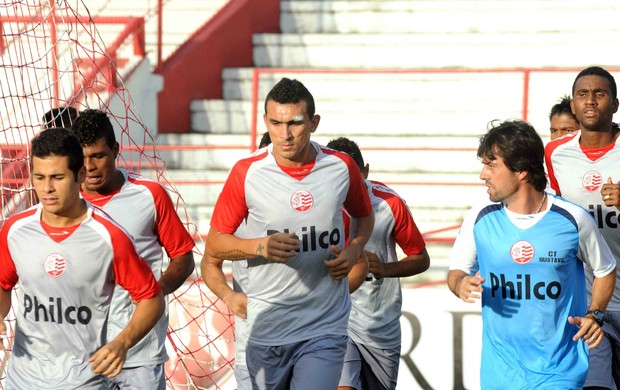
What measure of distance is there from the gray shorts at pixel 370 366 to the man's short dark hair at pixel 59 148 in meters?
2.95

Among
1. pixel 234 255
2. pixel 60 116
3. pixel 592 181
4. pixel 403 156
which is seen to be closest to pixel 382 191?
pixel 592 181

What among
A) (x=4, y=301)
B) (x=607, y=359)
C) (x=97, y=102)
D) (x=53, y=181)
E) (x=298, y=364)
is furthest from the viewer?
(x=97, y=102)

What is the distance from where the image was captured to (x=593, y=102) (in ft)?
24.6

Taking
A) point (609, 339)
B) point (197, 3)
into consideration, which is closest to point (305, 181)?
point (609, 339)

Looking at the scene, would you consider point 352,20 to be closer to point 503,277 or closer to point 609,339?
point 609,339

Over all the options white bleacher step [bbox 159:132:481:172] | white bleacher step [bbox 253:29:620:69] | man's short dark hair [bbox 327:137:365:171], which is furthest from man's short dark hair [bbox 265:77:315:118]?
white bleacher step [bbox 253:29:620:69]

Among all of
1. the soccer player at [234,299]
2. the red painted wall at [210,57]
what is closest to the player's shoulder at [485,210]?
the soccer player at [234,299]

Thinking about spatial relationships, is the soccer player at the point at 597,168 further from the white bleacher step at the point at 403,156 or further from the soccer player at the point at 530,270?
the white bleacher step at the point at 403,156

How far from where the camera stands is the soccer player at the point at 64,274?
536cm

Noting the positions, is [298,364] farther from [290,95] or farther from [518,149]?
[518,149]

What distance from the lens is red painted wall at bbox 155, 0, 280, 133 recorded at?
1513 centimetres

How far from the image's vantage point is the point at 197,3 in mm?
16375

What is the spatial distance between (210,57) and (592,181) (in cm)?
875

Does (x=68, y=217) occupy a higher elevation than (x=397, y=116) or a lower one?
higher
